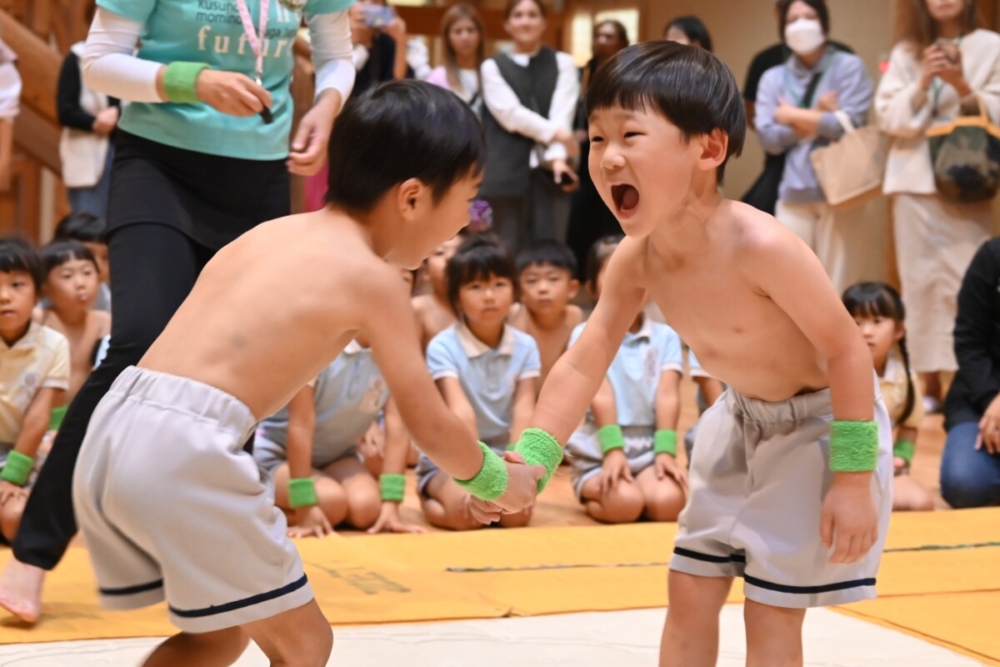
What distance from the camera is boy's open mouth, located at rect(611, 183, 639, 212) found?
190 centimetres

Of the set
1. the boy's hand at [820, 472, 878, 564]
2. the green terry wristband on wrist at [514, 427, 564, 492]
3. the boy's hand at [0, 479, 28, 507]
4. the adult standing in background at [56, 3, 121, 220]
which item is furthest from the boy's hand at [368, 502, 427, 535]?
the adult standing in background at [56, 3, 121, 220]

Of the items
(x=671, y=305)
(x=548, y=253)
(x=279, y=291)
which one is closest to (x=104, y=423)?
(x=279, y=291)

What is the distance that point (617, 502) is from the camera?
12.9ft

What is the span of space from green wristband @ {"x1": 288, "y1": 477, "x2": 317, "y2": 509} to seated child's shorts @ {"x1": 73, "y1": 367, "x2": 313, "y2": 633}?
1867mm

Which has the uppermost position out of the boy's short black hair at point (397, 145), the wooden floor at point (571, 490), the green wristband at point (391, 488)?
the boy's short black hair at point (397, 145)

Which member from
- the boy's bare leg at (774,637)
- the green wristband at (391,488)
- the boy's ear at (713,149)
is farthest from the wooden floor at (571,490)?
the boy's ear at (713,149)

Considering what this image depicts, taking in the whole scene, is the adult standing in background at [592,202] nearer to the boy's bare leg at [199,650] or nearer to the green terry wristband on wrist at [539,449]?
the green terry wristband on wrist at [539,449]

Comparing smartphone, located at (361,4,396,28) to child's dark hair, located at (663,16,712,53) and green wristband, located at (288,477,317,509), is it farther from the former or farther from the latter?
green wristband, located at (288,477,317,509)

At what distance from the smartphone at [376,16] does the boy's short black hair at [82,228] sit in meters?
1.36

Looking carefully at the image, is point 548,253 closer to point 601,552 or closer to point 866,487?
point 601,552

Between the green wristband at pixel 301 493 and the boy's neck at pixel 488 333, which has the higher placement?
the boy's neck at pixel 488 333

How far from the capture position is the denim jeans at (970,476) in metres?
4.08

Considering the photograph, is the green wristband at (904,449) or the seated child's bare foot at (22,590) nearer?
the seated child's bare foot at (22,590)

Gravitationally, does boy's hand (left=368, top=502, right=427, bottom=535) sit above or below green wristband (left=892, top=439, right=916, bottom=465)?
below
